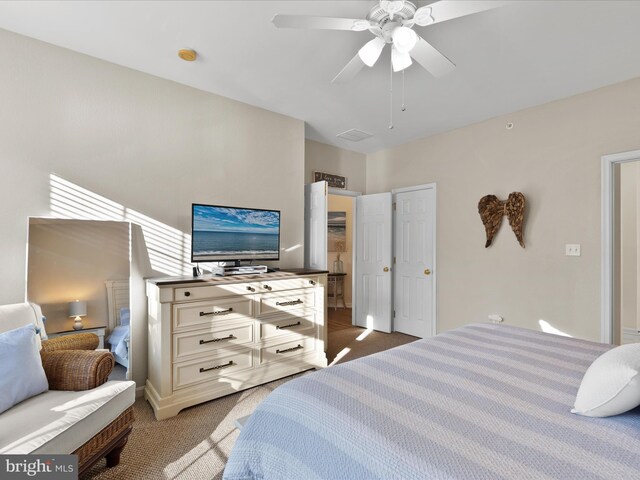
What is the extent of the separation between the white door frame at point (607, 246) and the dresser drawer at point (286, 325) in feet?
8.65

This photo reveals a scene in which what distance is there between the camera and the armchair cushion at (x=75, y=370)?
1.69m

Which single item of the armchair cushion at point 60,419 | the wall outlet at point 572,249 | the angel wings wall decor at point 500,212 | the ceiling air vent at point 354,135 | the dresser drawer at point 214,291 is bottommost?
the armchair cushion at point 60,419

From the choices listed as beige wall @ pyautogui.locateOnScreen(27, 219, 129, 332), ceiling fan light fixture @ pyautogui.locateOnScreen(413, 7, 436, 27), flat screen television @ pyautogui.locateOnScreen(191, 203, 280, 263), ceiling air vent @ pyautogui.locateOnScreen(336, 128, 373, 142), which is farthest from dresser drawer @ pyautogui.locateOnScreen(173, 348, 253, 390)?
ceiling air vent @ pyautogui.locateOnScreen(336, 128, 373, 142)

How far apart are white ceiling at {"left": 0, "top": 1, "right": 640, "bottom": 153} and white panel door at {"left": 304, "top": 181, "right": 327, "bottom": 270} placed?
973mm

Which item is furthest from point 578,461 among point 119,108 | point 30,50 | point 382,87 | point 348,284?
point 348,284

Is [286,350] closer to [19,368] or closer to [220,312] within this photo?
[220,312]

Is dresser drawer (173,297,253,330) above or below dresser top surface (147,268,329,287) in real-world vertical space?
below

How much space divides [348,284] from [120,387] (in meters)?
5.13

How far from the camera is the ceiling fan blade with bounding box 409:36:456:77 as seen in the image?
6.14ft

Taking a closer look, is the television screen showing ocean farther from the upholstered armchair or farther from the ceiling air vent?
the ceiling air vent

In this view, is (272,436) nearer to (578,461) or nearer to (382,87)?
(578,461)

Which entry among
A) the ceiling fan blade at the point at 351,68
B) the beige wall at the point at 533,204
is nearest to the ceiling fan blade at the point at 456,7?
the ceiling fan blade at the point at 351,68

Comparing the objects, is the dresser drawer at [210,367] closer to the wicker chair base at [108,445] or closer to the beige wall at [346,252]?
the wicker chair base at [108,445]

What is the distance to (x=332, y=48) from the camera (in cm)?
237
